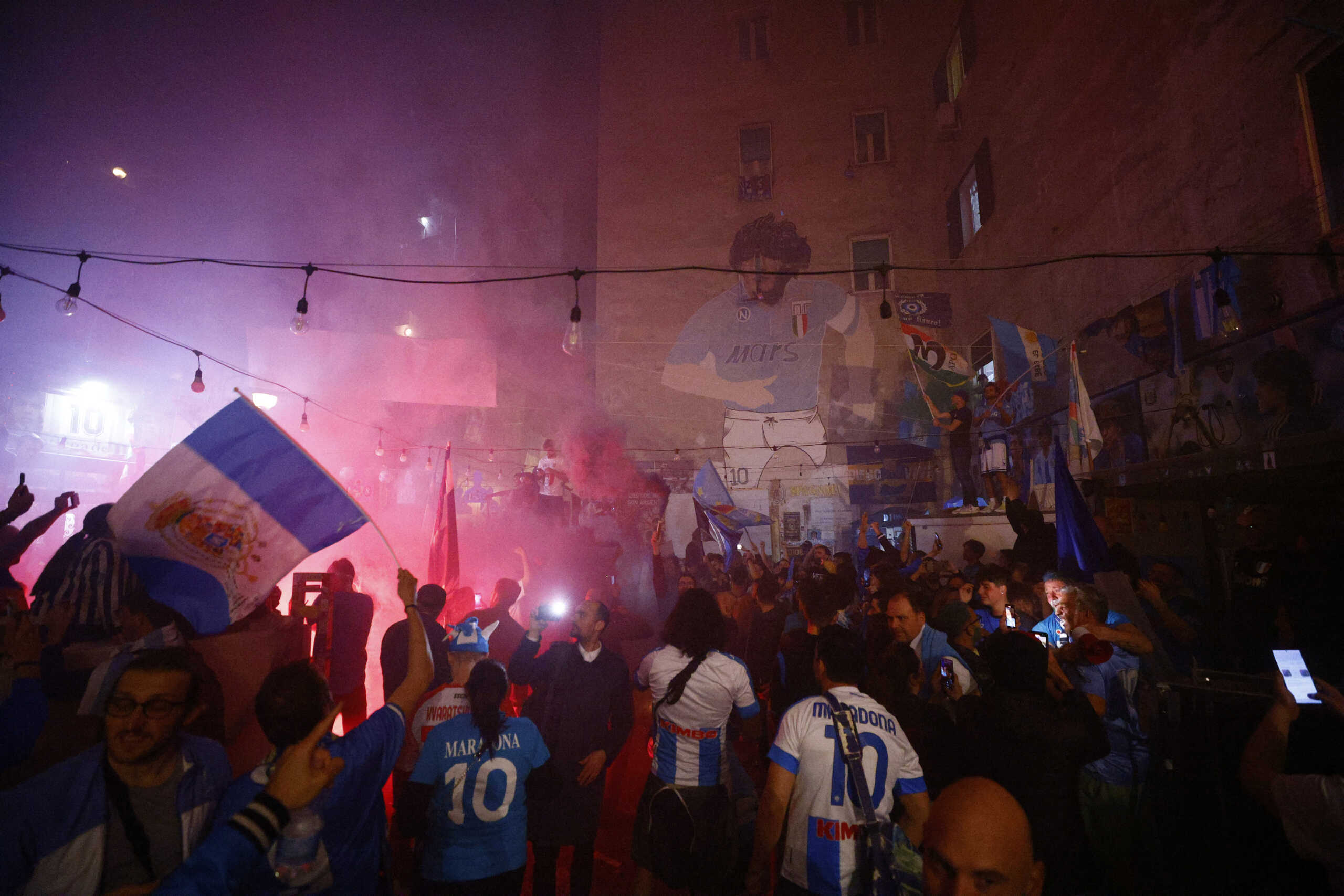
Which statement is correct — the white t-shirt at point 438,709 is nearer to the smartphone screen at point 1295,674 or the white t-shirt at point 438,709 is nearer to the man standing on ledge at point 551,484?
the smartphone screen at point 1295,674

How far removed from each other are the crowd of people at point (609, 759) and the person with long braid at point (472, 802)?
0.03ft

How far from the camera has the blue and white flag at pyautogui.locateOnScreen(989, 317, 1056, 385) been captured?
10.4m

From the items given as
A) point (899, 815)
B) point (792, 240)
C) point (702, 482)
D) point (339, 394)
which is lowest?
point (899, 815)

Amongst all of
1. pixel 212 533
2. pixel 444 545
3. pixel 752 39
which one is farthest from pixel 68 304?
pixel 752 39

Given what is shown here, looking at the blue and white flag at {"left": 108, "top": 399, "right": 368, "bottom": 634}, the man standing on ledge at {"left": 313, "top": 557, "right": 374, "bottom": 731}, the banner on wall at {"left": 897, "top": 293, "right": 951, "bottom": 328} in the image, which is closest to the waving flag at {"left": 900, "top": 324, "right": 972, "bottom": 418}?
the banner on wall at {"left": 897, "top": 293, "right": 951, "bottom": 328}

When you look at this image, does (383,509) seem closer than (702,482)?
No

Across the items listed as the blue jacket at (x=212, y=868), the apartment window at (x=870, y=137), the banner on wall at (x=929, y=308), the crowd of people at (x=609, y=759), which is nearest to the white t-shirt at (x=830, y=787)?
the crowd of people at (x=609, y=759)

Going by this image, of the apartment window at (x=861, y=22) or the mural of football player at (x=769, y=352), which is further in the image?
the apartment window at (x=861, y=22)

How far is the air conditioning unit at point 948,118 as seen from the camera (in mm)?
16062

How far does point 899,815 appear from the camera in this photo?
104 inches

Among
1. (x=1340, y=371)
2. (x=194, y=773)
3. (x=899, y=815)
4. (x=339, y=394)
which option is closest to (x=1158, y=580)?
(x=1340, y=371)

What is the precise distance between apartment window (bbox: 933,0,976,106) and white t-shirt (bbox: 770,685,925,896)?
59.2ft

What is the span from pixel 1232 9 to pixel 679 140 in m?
18.7

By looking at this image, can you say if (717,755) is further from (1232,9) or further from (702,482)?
(1232,9)
